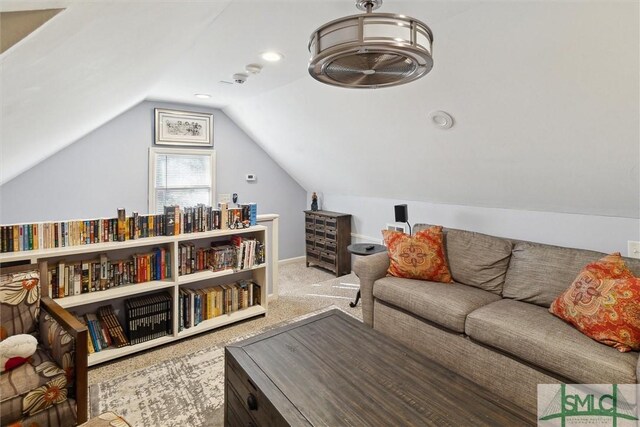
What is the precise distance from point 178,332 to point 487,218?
3.02m

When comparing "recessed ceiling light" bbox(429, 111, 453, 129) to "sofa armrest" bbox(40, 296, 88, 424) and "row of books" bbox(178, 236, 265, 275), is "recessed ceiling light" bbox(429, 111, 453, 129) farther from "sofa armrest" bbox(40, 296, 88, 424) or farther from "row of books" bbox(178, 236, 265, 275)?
"sofa armrest" bbox(40, 296, 88, 424)

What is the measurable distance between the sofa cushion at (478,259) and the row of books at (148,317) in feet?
7.88

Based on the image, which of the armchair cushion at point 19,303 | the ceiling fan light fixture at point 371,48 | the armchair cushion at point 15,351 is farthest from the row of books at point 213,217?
the ceiling fan light fixture at point 371,48

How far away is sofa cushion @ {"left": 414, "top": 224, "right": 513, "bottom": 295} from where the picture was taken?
2629mm

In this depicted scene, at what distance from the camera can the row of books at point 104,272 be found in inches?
89.2

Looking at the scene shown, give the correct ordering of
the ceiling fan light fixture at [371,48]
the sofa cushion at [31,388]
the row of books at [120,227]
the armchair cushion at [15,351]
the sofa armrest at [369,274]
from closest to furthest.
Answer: the ceiling fan light fixture at [371,48], the sofa cushion at [31,388], the armchair cushion at [15,351], the row of books at [120,227], the sofa armrest at [369,274]

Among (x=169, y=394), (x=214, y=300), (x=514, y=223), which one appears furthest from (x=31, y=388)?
(x=514, y=223)

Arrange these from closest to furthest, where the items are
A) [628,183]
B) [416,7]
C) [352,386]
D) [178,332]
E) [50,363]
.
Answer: [352,386] → [50,363] → [416,7] → [628,183] → [178,332]

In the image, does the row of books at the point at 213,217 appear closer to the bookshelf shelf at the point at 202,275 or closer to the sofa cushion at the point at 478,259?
the bookshelf shelf at the point at 202,275

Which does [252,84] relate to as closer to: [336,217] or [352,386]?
[336,217]

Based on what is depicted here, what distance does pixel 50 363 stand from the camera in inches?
63.5

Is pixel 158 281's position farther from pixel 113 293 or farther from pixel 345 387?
pixel 345 387

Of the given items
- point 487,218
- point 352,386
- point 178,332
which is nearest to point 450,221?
point 487,218

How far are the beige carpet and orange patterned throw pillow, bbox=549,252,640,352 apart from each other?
1.75m
